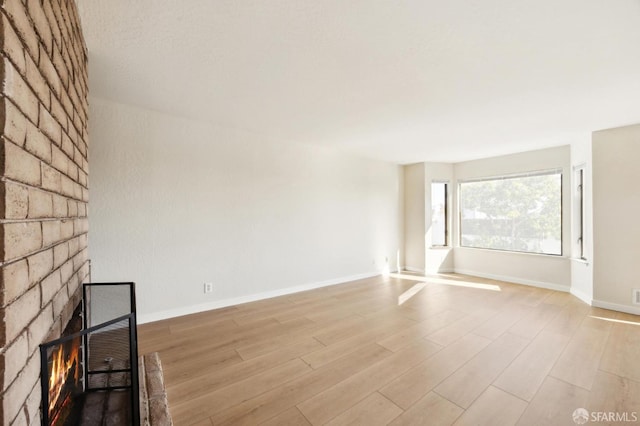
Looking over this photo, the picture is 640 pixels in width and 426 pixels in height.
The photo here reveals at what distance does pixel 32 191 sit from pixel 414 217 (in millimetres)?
5914

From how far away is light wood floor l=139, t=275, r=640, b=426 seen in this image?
68.1 inches

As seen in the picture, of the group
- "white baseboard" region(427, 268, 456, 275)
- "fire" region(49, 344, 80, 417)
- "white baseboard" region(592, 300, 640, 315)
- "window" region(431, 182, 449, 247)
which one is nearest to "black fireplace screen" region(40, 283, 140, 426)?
"fire" region(49, 344, 80, 417)

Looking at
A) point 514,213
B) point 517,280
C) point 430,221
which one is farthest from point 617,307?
point 430,221

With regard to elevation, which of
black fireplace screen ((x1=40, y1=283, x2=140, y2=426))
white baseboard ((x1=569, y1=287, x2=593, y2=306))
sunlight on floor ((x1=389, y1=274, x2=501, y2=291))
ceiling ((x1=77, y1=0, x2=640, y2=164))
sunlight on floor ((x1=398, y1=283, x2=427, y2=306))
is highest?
ceiling ((x1=77, y1=0, x2=640, y2=164))

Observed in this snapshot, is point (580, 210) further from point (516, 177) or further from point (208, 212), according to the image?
point (208, 212)

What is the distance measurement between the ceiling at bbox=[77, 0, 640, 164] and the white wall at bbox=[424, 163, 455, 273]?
230cm

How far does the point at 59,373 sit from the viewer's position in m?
1.18

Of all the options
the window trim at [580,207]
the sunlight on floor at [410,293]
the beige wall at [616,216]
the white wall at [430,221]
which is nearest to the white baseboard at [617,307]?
the beige wall at [616,216]

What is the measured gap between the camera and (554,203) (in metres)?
4.54

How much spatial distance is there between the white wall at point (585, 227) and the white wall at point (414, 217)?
7.69 feet

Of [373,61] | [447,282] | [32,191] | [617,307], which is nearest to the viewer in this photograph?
[32,191]

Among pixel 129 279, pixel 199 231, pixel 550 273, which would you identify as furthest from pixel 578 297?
pixel 129 279

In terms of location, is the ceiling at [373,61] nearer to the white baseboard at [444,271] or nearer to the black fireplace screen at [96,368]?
the black fireplace screen at [96,368]

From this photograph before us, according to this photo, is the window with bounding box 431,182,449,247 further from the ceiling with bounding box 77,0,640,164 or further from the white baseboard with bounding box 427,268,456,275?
the ceiling with bounding box 77,0,640,164
